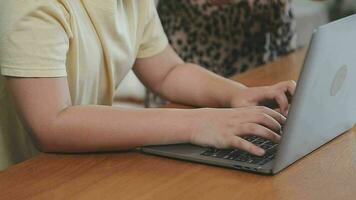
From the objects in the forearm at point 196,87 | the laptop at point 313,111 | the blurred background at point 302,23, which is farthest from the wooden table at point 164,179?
the blurred background at point 302,23

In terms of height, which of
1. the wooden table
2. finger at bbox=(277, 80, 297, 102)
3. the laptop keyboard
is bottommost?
the wooden table

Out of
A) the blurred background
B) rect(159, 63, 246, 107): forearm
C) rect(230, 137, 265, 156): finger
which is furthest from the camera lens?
the blurred background

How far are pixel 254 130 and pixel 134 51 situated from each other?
0.46 m

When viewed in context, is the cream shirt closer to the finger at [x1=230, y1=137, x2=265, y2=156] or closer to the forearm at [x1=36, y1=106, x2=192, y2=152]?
the forearm at [x1=36, y1=106, x2=192, y2=152]

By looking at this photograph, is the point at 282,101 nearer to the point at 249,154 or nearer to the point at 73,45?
the point at 249,154

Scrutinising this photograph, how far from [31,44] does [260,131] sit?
1.37 ft

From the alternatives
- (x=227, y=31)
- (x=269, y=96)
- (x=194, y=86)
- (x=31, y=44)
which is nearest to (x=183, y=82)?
(x=194, y=86)

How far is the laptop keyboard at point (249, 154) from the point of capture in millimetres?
1104

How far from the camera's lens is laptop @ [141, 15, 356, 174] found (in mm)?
979

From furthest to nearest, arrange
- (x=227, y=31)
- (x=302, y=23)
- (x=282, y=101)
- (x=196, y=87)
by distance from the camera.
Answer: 1. (x=302, y=23)
2. (x=227, y=31)
3. (x=196, y=87)
4. (x=282, y=101)

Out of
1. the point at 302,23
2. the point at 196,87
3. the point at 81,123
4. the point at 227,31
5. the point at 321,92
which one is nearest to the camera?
the point at 321,92

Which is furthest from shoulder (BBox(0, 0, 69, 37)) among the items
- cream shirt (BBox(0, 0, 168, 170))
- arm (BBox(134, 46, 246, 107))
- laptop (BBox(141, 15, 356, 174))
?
arm (BBox(134, 46, 246, 107))

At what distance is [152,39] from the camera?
1.54 meters

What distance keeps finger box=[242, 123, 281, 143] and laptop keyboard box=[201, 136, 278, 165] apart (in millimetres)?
26
